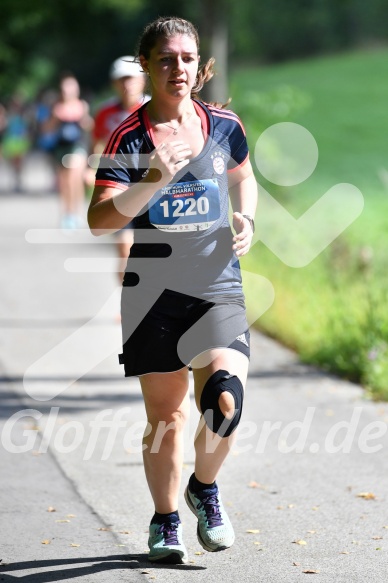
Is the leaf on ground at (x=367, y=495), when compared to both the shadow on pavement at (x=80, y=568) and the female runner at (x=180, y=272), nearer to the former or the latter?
the female runner at (x=180, y=272)

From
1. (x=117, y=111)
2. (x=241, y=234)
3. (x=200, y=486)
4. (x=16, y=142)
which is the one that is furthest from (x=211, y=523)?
(x=16, y=142)

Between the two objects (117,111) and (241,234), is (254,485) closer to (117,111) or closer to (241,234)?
(241,234)

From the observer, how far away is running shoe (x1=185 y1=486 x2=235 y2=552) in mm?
4395

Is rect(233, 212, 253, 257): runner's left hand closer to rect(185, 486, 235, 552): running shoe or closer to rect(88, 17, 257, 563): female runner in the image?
rect(88, 17, 257, 563): female runner

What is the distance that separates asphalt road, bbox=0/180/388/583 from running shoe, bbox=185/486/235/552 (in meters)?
0.08

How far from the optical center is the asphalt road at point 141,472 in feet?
14.5

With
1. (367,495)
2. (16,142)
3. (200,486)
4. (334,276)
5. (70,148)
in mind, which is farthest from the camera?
(16,142)

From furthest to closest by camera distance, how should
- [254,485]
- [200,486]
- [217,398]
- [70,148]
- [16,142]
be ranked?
1. [16,142]
2. [70,148]
3. [254,485]
4. [200,486]
5. [217,398]

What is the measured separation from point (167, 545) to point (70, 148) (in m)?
12.5

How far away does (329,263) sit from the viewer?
10508 millimetres

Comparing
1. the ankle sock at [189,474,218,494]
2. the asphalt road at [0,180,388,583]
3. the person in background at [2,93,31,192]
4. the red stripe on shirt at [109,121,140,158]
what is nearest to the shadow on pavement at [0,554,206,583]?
the asphalt road at [0,180,388,583]

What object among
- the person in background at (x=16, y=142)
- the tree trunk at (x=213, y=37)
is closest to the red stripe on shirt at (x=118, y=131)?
the tree trunk at (x=213, y=37)

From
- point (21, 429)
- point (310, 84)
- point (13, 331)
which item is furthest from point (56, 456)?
point (310, 84)

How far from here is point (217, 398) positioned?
4234mm
